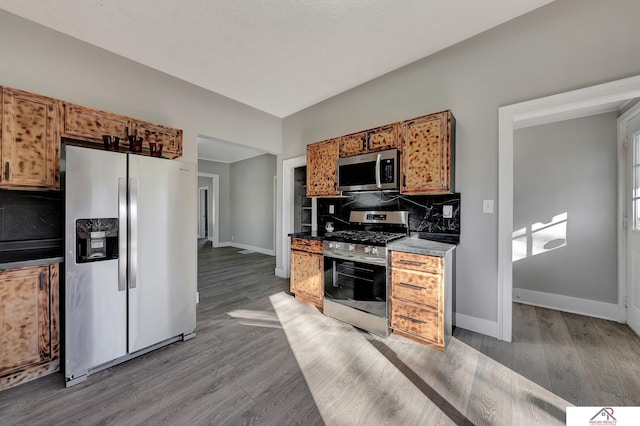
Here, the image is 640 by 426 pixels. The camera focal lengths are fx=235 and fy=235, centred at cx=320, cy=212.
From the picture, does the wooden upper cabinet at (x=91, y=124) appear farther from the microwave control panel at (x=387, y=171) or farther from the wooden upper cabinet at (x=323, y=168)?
the microwave control panel at (x=387, y=171)

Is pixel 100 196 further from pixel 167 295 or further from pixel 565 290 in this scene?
pixel 565 290

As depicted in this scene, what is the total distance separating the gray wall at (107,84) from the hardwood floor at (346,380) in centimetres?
240

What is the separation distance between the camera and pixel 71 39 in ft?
7.39

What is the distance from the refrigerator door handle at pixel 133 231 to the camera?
1952 millimetres

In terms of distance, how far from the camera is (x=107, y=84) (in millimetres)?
2459

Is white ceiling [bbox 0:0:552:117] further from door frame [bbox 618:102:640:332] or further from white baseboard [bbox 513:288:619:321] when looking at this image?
white baseboard [bbox 513:288:619:321]

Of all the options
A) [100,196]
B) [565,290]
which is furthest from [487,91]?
[100,196]

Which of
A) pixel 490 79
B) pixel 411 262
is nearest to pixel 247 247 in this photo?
pixel 411 262

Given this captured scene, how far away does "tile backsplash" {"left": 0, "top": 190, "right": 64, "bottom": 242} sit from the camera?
2.02 m

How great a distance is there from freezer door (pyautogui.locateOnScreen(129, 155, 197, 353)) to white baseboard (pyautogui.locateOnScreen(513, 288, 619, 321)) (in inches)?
159

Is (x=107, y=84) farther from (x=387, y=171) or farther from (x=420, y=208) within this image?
(x=420, y=208)

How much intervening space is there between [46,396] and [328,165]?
3227 millimetres

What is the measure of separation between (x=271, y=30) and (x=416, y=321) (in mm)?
3004

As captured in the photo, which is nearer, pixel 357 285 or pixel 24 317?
pixel 24 317
